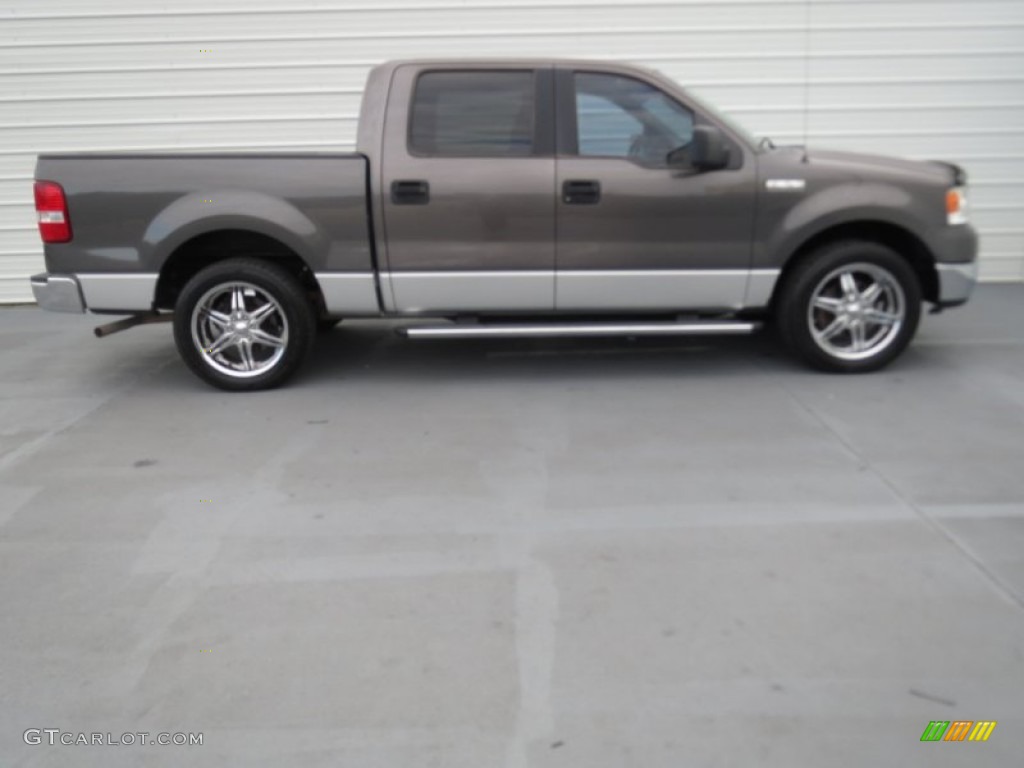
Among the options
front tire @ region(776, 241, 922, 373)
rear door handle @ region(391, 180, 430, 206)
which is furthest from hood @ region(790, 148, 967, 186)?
rear door handle @ region(391, 180, 430, 206)

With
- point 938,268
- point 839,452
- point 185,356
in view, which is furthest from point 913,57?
point 185,356

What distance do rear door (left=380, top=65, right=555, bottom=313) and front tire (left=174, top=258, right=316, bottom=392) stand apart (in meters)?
0.63

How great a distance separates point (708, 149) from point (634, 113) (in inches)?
22.6

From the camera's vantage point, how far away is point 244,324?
18.2ft

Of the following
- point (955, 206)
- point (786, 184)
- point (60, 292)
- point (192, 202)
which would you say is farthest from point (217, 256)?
point (955, 206)

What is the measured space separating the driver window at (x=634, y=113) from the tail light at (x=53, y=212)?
10.2 feet

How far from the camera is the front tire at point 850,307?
5.57 metres

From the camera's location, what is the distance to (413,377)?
6.02 metres

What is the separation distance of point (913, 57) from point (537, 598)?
7.47m

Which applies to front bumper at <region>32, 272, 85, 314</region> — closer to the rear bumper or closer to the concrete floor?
the rear bumper

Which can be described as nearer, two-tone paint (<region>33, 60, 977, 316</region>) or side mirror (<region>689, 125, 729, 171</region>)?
side mirror (<region>689, 125, 729, 171</region>)

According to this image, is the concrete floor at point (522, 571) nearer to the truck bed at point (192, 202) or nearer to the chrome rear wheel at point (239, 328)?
the chrome rear wheel at point (239, 328)

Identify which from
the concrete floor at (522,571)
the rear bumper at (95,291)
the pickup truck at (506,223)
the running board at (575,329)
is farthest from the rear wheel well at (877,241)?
the rear bumper at (95,291)

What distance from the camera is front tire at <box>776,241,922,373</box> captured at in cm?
557
